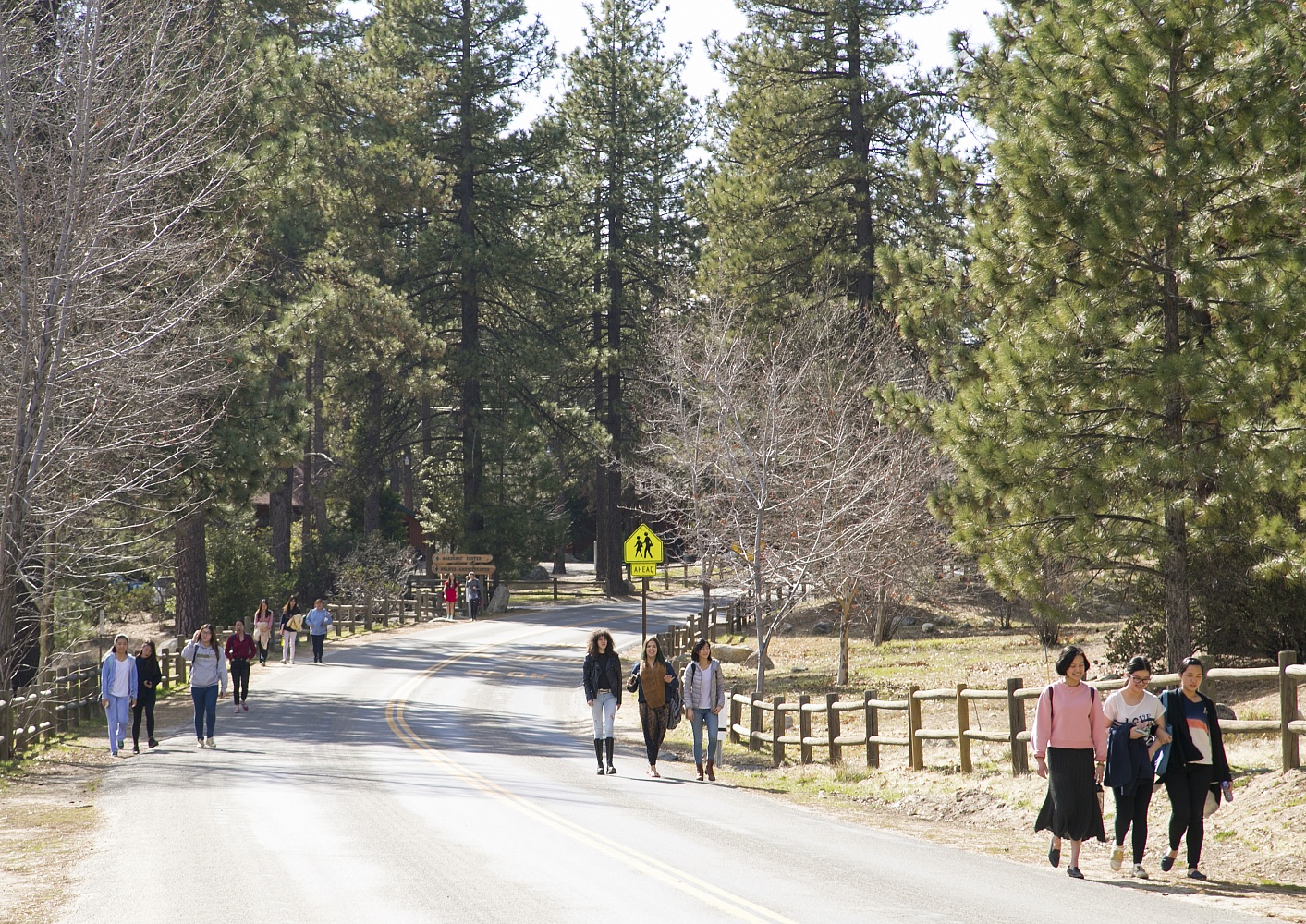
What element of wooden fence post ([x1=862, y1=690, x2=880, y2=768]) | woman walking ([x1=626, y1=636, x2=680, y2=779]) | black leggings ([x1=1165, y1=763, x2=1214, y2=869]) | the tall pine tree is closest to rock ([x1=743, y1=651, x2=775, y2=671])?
wooden fence post ([x1=862, y1=690, x2=880, y2=768])

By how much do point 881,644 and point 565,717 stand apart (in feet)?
38.2

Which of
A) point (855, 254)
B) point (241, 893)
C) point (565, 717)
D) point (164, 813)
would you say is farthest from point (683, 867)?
point (855, 254)

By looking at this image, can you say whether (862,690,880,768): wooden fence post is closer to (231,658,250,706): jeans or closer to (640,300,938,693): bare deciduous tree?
(640,300,938,693): bare deciduous tree

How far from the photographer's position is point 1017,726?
532 inches

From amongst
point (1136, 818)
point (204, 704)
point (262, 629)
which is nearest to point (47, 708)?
point (204, 704)

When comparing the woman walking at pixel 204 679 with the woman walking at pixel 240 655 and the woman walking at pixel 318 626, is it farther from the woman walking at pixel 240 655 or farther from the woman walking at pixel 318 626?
the woman walking at pixel 318 626

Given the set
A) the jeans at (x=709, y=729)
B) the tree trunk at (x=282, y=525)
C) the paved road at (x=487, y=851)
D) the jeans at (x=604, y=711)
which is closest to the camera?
the paved road at (x=487, y=851)

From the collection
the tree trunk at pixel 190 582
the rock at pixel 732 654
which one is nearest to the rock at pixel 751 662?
the rock at pixel 732 654

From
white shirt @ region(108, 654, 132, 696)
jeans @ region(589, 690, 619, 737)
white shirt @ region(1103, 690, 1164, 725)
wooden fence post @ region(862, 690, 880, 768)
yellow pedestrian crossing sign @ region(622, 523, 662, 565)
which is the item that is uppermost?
yellow pedestrian crossing sign @ region(622, 523, 662, 565)

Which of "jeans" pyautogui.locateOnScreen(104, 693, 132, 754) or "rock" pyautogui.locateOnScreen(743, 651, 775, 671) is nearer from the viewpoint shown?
"jeans" pyautogui.locateOnScreen(104, 693, 132, 754)

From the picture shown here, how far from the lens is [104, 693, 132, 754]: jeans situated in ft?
60.4

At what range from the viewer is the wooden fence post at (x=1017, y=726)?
13.4 metres

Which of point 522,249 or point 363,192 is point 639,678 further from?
point 522,249

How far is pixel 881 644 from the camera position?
1318 inches
